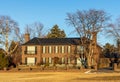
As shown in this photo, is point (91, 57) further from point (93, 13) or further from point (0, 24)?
point (0, 24)

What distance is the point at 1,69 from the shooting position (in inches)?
3073

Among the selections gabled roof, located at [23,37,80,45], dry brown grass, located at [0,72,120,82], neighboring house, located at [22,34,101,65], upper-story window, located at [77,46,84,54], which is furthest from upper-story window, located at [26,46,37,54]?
dry brown grass, located at [0,72,120,82]

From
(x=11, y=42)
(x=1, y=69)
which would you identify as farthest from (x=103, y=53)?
(x=1, y=69)

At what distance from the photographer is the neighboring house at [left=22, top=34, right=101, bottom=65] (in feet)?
300

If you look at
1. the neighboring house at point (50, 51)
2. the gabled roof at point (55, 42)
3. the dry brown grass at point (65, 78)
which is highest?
the gabled roof at point (55, 42)

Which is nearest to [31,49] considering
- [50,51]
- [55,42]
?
[50,51]

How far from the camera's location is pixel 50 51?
9300 cm

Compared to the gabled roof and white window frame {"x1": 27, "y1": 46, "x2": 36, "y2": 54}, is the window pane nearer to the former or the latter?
white window frame {"x1": 27, "y1": 46, "x2": 36, "y2": 54}

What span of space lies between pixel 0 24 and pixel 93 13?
27.5m

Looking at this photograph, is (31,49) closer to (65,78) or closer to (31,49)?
(31,49)

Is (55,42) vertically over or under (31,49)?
over

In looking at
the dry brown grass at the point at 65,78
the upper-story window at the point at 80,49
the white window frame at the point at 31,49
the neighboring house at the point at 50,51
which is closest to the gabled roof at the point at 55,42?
the neighboring house at the point at 50,51

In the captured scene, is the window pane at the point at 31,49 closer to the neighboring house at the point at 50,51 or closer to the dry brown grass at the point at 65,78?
the neighboring house at the point at 50,51

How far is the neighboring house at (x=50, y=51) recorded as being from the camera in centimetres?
9144
